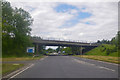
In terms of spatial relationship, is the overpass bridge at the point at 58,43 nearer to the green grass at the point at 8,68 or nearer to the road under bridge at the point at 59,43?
the road under bridge at the point at 59,43

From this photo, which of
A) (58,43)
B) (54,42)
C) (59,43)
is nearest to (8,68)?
(54,42)

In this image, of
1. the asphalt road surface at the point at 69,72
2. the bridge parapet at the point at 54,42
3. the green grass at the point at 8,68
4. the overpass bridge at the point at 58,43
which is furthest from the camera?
the overpass bridge at the point at 58,43

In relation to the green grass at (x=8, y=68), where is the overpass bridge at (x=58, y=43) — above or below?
above

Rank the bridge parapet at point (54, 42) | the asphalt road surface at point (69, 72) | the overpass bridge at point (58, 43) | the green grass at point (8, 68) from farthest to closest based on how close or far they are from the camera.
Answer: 1. the overpass bridge at point (58, 43)
2. the bridge parapet at point (54, 42)
3. the green grass at point (8, 68)
4. the asphalt road surface at point (69, 72)

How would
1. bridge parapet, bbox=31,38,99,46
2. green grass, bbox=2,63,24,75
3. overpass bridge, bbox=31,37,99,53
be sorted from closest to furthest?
green grass, bbox=2,63,24,75, bridge parapet, bbox=31,38,99,46, overpass bridge, bbox=31,37,99,53

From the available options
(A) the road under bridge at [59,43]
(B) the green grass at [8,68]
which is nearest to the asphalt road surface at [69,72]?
(B) the green grass at [8,68]

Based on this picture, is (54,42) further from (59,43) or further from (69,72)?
(69,72)

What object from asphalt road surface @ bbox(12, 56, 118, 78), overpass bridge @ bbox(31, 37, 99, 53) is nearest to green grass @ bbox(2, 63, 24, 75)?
asphalt road surface @ bbox(12, 56, 118, 78)

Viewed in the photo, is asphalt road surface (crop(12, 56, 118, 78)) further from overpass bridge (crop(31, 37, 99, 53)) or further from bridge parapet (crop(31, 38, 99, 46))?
bridge parapet (crop(31, 38, 99, 46))

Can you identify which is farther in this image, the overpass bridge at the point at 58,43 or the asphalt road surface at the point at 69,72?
the overpass bridge at the point at 58,43

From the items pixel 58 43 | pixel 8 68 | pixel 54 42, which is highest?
pixel 54 42

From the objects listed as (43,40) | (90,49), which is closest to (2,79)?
(43,40)

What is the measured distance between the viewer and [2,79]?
1138 cm

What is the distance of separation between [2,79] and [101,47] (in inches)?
3353
